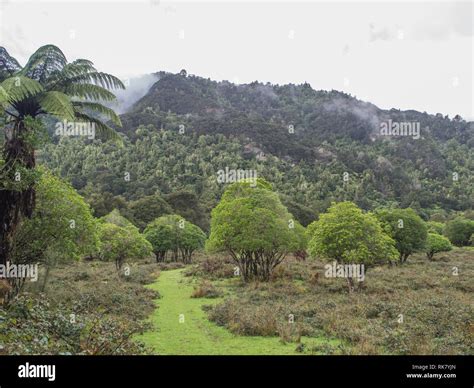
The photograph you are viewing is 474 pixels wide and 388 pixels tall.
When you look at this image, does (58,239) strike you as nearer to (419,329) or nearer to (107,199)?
(419,329)

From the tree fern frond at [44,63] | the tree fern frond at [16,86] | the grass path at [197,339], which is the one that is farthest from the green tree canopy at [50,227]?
the grass path at [197,339]

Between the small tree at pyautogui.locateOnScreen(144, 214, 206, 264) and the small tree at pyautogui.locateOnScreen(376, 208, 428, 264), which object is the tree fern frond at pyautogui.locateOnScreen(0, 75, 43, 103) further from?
the small tree at pyautogui.locateOnScreen(144, 214, 206, 264)

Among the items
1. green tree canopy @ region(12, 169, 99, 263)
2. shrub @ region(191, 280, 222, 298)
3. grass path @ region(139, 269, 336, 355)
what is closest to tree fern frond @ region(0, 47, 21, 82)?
green tree canopy @ region(12, 169, 99, 263)

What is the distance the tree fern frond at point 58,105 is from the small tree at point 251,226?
57.3 ft

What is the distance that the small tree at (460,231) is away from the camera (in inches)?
2808

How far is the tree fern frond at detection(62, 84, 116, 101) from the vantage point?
1494 centimetres

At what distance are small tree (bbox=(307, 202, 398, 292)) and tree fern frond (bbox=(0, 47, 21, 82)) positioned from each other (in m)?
18.5

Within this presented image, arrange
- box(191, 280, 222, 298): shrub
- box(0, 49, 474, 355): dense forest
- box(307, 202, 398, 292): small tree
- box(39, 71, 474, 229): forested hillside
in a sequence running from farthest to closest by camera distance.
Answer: box(39, 71, 474, 229): forested hillside, box(307, 202, 398, 292): small tree, box(191, 280, 222, 298): shrub, box(0, 49, 474, 355): dense forest

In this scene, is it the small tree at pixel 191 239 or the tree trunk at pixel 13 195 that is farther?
the small tree at pixel 191 239

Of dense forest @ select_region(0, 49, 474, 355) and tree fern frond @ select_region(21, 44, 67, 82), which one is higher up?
tree fern frond @ select_region(21, 44, 67, 82)

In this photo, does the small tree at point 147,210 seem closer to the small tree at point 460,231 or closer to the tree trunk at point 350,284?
the small tree at point 460,231

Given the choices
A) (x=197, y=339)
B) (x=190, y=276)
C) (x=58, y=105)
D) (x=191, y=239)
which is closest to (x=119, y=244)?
(x=190, y=276)

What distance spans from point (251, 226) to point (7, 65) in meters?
18.1
